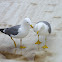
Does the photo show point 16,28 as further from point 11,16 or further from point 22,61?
point 11,16

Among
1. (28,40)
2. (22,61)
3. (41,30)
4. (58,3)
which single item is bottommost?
(22,61)

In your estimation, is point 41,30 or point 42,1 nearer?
point 41,30

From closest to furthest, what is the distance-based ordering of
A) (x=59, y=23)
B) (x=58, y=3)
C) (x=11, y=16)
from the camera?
(x=59, y=23), (x=11, y=16), (x=58, y=3)

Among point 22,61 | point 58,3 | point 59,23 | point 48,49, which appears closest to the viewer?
point 22,61

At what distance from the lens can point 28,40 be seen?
4535 millimetres

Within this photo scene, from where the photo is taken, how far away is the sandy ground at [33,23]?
392 centimetres

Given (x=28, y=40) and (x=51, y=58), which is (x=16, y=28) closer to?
(x=28, y=40)

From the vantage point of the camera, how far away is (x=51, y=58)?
3.83 meters

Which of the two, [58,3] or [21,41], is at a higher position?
[58,3]

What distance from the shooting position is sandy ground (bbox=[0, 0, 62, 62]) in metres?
3.92

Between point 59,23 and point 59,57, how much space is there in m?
1.58

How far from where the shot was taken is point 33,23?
17.4ft

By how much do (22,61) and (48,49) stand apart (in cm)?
69

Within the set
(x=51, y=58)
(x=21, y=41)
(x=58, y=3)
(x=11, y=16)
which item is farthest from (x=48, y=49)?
(x=58, y=3)
